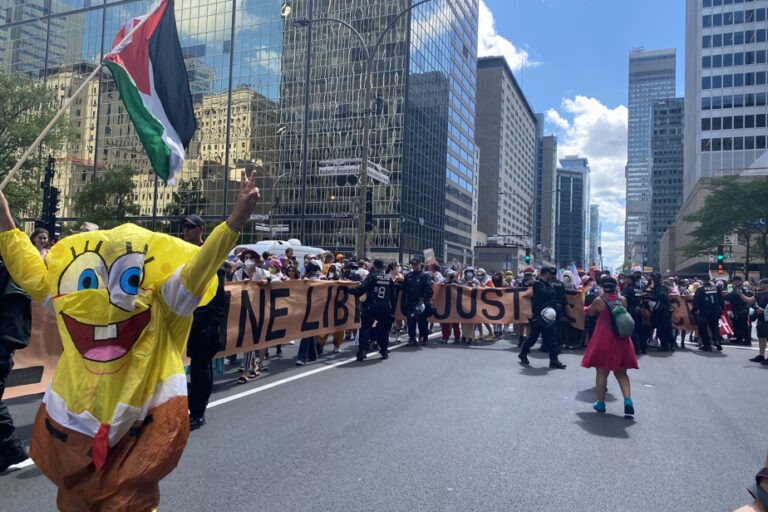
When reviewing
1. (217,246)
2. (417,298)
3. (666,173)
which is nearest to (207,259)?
(217,246)

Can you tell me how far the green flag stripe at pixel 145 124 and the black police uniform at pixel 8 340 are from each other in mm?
1466

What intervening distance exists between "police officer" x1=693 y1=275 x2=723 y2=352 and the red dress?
8.16 m

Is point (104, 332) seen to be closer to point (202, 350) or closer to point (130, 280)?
point (130, 280)

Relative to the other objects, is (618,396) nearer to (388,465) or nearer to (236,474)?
(388,465)

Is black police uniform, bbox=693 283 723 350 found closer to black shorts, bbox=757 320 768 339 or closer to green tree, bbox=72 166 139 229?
black shorts, bbox=757 320 768 339

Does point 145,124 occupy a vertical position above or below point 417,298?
above

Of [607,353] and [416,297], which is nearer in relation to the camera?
[607,353]

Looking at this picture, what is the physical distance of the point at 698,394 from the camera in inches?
306

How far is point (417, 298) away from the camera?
12.3 metres

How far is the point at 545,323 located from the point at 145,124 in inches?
299

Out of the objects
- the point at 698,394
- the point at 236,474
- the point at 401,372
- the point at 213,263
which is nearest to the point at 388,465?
the point at 236,474

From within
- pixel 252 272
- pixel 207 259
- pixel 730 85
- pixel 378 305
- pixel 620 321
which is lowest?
pixel 378 305

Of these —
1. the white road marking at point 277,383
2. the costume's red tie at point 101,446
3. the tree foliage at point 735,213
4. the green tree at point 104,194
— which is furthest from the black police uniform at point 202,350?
the tree foliage at point 735,213

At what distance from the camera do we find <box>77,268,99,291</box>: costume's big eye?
7.77ft
